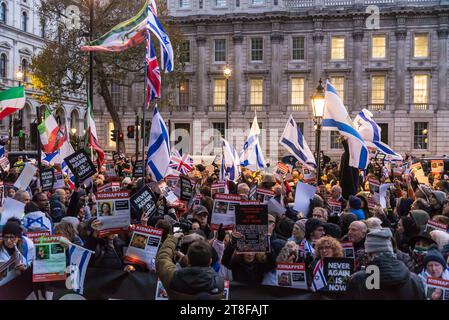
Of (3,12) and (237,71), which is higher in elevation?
(3,12)

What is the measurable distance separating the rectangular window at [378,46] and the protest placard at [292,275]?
4179 centimetres

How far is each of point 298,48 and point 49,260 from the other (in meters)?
42.3

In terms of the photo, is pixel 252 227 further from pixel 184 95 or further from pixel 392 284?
pixel 184 95

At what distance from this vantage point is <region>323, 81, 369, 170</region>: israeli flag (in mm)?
12000

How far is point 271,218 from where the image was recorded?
7352mm

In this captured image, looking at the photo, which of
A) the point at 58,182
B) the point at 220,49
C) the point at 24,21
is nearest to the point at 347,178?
the point at 58,182

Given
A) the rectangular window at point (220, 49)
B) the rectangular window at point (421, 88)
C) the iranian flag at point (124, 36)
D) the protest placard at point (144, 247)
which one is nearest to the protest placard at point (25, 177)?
the iranian flag at point (124, 36)

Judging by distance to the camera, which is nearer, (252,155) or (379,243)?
(379,243)

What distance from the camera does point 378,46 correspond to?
4475 cm

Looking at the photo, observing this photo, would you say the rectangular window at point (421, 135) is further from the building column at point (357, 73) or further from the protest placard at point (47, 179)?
the protest placard at point (47, 179)

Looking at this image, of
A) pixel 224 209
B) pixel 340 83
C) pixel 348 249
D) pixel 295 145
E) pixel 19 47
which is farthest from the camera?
pixel 19 47

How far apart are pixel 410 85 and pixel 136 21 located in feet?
113
